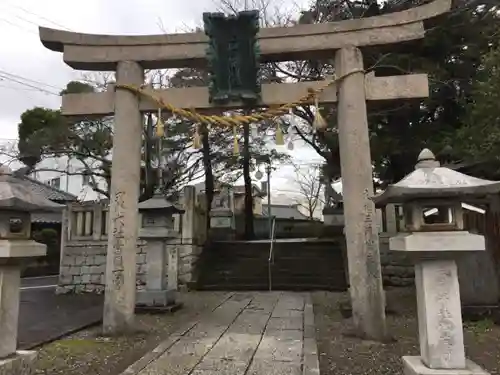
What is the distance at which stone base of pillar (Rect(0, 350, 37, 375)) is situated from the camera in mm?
3781

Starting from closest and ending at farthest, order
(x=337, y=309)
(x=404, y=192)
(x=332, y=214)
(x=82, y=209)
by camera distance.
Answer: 1. (x=404, y=192)
2. (x=337, y=309)
3. (x=82, y=209)
4. (x=332, y=214)

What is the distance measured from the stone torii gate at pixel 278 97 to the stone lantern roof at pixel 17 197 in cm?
229

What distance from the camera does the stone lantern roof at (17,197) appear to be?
399 centimetres

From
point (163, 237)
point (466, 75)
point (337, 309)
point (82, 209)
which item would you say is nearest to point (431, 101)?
point (466, 75)

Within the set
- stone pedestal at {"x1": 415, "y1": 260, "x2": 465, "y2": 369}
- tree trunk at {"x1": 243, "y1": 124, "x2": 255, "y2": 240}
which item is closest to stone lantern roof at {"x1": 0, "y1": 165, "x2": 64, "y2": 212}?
stone pedestal at {"x1": 415, "y1": 260, "x2": 465, "y2": 369}

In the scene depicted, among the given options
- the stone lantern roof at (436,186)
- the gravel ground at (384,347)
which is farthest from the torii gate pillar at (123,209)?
the stone lantern roof at (436,186)

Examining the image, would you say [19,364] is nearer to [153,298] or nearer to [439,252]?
[439,252]

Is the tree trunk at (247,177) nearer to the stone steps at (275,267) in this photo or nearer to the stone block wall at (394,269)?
the stone steps at (275,267)

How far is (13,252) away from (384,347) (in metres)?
4.52

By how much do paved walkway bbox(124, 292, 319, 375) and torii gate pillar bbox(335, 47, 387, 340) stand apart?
898 mm


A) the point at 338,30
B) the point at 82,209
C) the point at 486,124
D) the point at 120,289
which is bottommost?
the point at 120,289

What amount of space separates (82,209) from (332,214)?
31.2ft

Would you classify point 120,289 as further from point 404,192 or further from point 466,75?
point 466,75

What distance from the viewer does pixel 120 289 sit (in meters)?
6.46
